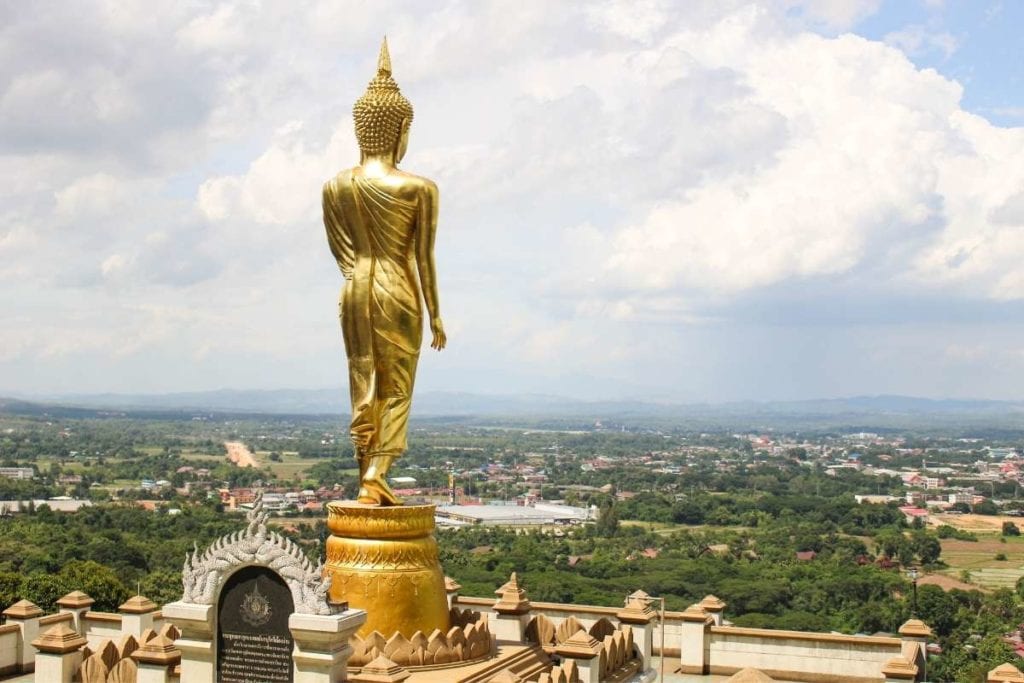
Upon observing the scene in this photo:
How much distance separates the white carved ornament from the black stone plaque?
110 mm

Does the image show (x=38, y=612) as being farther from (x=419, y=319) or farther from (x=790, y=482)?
(x=790, y=482)

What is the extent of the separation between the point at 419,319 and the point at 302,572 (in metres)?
3.92

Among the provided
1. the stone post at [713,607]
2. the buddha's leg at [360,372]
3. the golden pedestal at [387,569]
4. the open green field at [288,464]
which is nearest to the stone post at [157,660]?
the golden pedestal at [387,569]

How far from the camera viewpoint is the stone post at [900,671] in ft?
42.0

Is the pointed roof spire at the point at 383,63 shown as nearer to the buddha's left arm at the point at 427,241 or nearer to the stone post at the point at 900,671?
the buddha's left arm at the point at 427,241

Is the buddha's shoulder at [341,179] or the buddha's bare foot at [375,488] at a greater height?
the buddha's shoulder at [341,179]

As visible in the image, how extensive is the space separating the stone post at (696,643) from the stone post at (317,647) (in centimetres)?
621

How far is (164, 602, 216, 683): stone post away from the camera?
36.1 feet

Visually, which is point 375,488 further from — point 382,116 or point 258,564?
point 382,116

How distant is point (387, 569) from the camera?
41.9 feet

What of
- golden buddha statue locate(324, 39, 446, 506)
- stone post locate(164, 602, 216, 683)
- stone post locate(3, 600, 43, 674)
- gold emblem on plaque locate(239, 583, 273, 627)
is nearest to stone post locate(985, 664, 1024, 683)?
Answer: golden buddha statue locate(324, 39, 446, 506)

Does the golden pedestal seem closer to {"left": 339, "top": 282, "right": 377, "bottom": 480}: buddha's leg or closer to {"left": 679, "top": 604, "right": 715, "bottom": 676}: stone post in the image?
{"left": 339, "top": 282, "right": 377, "bottom": 480}: buddha's leg

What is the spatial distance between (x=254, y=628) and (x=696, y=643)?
658 cm

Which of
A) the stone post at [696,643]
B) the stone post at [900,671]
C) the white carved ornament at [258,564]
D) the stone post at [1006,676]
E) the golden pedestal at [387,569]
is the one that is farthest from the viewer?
the stone post at [696,643]
